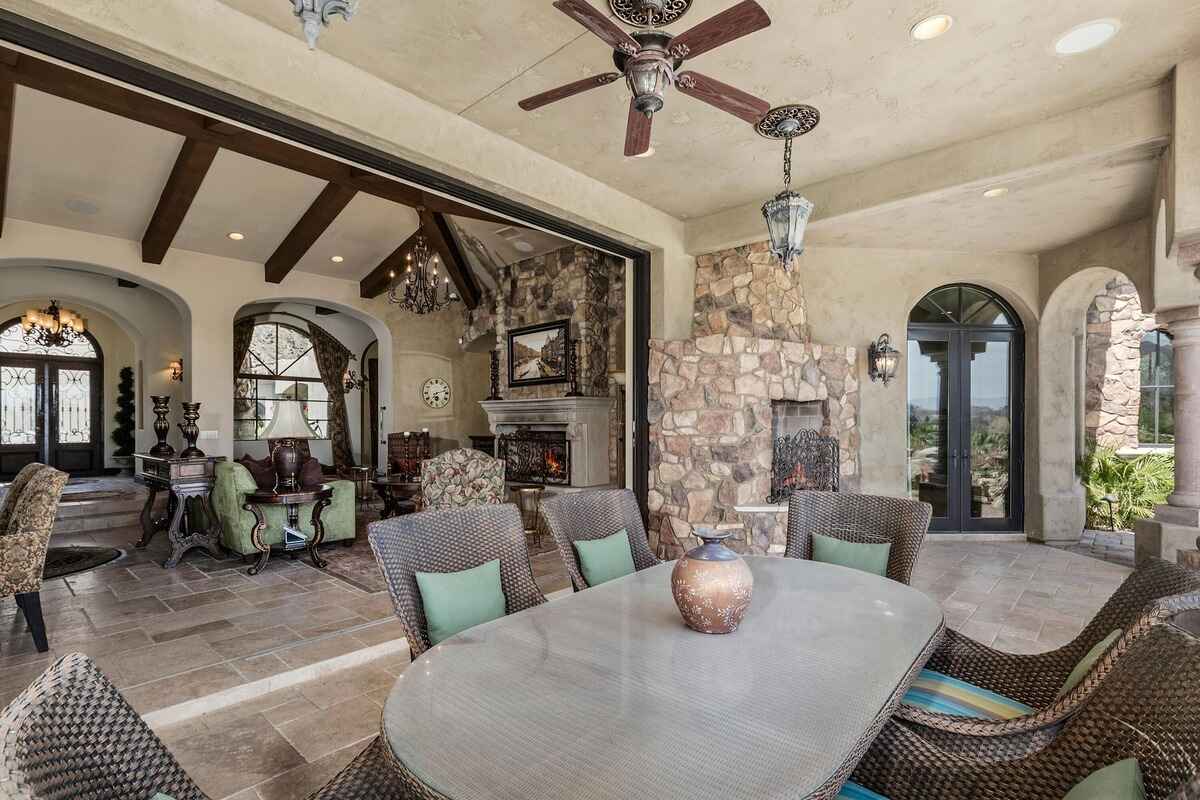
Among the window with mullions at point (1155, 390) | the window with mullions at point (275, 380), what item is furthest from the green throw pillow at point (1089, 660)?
the window with mullions at point (275, 380)

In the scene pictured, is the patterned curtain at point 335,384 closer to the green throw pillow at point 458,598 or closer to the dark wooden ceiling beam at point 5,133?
the dark wooden ceiling beam at point 5,133

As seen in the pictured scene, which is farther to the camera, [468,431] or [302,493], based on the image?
[468,431]

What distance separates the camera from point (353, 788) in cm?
133

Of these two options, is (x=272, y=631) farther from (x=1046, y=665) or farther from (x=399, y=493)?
(x=1046, y=665)

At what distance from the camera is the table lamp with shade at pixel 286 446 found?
512 centimetres

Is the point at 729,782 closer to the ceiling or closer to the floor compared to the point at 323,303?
closer to the floor

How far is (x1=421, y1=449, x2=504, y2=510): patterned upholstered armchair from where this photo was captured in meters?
5.20

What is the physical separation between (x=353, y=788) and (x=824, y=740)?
100 centimetres

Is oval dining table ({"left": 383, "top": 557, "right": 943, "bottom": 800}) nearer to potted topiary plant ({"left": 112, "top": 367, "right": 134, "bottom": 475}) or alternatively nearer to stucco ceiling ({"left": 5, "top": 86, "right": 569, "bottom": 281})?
stucco ceiling ({"left": 5, "top": 86, "right": 569, "bottom": 281})

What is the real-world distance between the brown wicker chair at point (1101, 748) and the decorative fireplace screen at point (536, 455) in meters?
5.74

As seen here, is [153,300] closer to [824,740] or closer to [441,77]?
[441,77]

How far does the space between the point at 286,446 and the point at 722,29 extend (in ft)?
15.8

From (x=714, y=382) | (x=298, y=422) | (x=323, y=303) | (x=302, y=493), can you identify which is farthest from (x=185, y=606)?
(x=323, y=303)

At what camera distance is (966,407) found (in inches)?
253
